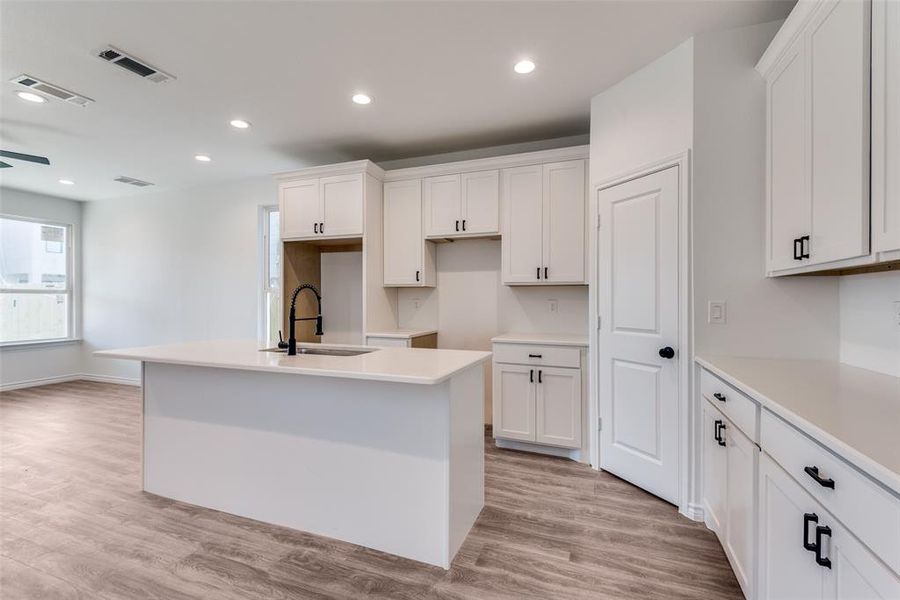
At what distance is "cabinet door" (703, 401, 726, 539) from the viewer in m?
1.87

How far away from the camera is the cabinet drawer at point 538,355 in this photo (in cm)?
310

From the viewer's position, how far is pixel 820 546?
1.03 m

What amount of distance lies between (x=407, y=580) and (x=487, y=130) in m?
3.32

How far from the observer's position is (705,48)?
2.26 m

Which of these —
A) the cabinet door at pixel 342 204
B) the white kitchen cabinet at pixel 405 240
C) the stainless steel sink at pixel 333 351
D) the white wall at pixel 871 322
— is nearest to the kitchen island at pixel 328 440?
the stainless steel sink at pixel 333 351

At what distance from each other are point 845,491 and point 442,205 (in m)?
3.25

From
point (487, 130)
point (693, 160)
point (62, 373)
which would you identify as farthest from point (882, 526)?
point (62, 373)

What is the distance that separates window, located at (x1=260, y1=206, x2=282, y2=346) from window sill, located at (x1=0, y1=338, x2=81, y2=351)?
3.59 meters

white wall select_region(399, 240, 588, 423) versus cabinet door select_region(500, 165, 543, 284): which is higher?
cabinet door select_region(500, 165, 543, 284)

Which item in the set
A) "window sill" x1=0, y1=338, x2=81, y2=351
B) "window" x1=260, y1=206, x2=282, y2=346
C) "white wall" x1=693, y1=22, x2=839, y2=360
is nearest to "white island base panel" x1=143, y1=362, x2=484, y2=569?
"white wall" x1=693, y1=22, x2=839, y2=360

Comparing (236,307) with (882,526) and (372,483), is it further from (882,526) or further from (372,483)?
(882,526)

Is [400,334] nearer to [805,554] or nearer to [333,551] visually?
[333,551]

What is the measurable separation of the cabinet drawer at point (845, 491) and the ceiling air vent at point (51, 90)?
14.9 feet

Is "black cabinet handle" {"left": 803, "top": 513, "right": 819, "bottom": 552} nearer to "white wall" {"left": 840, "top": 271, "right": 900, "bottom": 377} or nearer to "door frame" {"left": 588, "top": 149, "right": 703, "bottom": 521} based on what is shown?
"white wall" {"left": 840, "top": 271, "right": 900, "bottom": 377}
